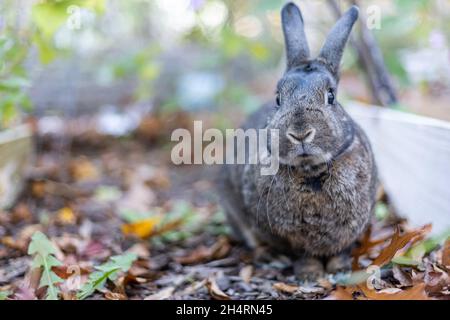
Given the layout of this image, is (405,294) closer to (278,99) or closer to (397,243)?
(397,243)

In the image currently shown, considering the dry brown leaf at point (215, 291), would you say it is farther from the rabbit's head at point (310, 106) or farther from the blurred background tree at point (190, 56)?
the blurred background tree at point (190, 56)

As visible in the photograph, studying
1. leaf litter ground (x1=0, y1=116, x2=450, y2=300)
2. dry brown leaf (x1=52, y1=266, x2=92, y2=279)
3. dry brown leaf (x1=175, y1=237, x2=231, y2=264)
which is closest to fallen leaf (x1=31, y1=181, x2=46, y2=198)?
leaf litter ground (x1=0, y1=116, x2=450, y2=300)

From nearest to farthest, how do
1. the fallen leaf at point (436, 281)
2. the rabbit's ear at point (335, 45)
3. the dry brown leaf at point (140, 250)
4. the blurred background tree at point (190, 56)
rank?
the fallen leaf at point (436, 281) < the rabbit's ear at point (335, 45) < the dry brown leaf at point (140, 250) < the blurred background tree at point (190, 56)

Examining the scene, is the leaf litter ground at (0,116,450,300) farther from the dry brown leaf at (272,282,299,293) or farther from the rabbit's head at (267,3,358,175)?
the rabbit's head at (267,3,358,175)

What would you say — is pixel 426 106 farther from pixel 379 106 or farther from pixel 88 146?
pixel 88 146

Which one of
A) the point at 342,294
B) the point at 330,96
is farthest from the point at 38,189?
the point at 342,294

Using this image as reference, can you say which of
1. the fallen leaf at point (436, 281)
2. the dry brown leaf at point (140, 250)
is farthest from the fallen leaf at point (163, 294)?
the fallen leaf at point (436, 281)
